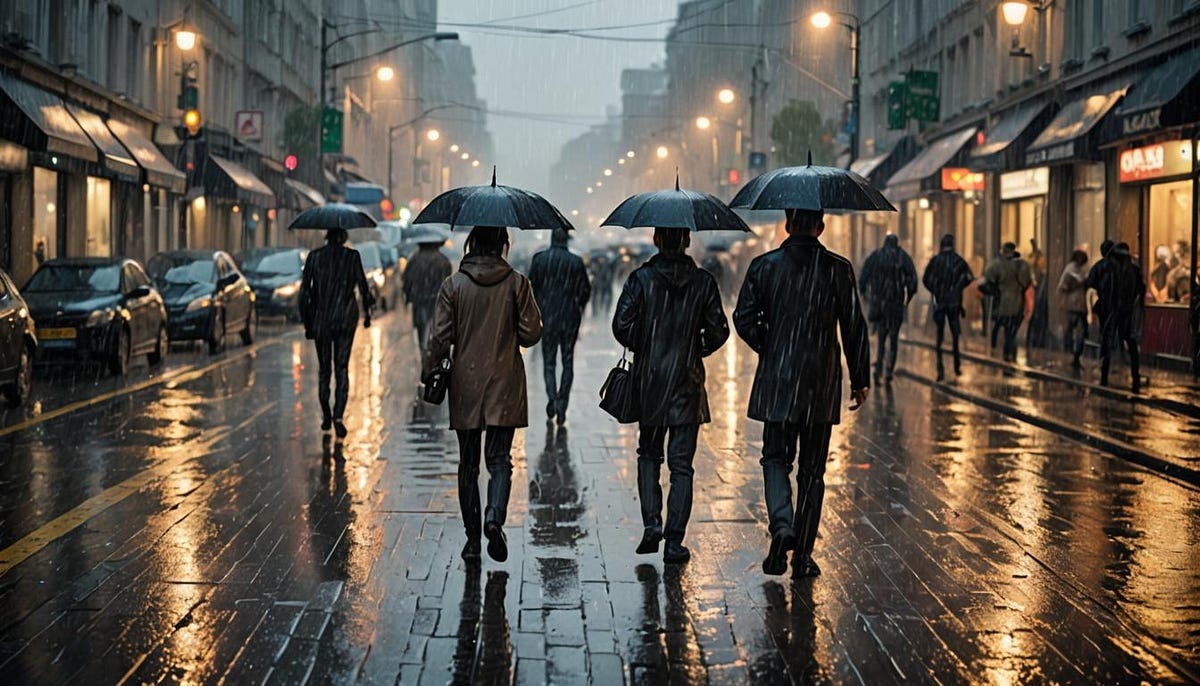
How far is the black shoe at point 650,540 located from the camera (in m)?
8.43

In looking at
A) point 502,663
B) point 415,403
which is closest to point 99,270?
point 415,403

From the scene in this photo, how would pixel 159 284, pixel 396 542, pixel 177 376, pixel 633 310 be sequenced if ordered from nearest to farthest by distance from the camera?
pixel 633 310 → pixel 396 542 → pixel 177 376 → pixel 159 284

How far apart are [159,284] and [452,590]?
65.3 feet

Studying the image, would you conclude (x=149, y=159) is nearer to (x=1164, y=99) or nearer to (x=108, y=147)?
(x=108, y=147)

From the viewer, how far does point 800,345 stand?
25.9 feet

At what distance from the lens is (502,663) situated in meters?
6.21

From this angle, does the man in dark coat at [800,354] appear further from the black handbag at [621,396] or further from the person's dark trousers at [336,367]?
the person's dark trousers at [336,367]

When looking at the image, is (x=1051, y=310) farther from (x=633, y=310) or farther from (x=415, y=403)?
(x=633, y=310)

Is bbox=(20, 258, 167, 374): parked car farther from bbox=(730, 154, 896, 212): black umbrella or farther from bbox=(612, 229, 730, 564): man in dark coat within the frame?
bbox=(730, 154, 896, 212): black umbrella

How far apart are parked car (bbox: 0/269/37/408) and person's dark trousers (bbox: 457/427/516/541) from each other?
8709 millimetres

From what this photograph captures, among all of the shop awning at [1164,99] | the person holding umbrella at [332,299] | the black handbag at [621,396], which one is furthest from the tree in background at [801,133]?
the black handbag at [621,396]

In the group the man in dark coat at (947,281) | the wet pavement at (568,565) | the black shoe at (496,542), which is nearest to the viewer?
the wet pavement at (568,565)

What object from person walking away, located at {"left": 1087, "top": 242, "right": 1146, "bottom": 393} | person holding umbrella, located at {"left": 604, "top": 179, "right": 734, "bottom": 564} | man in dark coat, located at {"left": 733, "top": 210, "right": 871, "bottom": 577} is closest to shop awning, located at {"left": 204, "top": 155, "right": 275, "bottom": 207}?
person walking away, located at {"left": 1087, "top": 242, "right": 1146, "bottom": 393}

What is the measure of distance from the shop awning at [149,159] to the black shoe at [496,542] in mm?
27340
